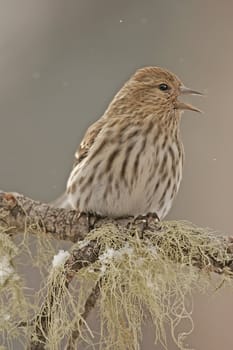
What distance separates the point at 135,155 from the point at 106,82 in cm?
291

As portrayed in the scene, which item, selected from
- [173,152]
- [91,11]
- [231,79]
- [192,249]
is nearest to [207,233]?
[192,249]

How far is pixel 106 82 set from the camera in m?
6.07

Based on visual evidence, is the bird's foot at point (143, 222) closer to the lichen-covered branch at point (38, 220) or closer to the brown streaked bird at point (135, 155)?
the lichen-covered branch at point (38, 220)

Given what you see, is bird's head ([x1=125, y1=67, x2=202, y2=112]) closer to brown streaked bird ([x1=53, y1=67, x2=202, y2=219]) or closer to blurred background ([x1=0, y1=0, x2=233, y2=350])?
brown streaked bird ([x1=53, y1=67, x2=202, y2=219])

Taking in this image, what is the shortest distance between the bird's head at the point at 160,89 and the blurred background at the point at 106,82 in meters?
1.82

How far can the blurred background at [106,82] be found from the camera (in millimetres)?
5629

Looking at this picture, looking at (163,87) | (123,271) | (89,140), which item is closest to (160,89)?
(163,87)

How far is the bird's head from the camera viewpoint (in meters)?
3.45

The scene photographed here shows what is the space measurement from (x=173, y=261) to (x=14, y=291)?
0.41 m

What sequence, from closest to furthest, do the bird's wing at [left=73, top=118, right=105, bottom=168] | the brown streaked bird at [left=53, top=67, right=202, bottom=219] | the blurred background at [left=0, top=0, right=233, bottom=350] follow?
the brown streaked bird at [left=53, top=67, right=202, bottom=219] < the bird's wing at [left=73, top=118, right=105, bottom=168] < the blurred background at [left=0, top=0, right=233, bottom=350]

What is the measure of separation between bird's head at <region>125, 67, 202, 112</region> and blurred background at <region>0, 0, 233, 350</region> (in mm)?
1818

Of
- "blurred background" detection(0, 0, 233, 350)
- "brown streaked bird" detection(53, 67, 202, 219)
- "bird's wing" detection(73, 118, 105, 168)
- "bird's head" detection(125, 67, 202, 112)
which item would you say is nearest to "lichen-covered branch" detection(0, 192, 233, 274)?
"brown streaked bird" detection(53, 67, 202, 219)

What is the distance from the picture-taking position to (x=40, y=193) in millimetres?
5469

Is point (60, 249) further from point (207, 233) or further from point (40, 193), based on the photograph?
point (40, 193)
